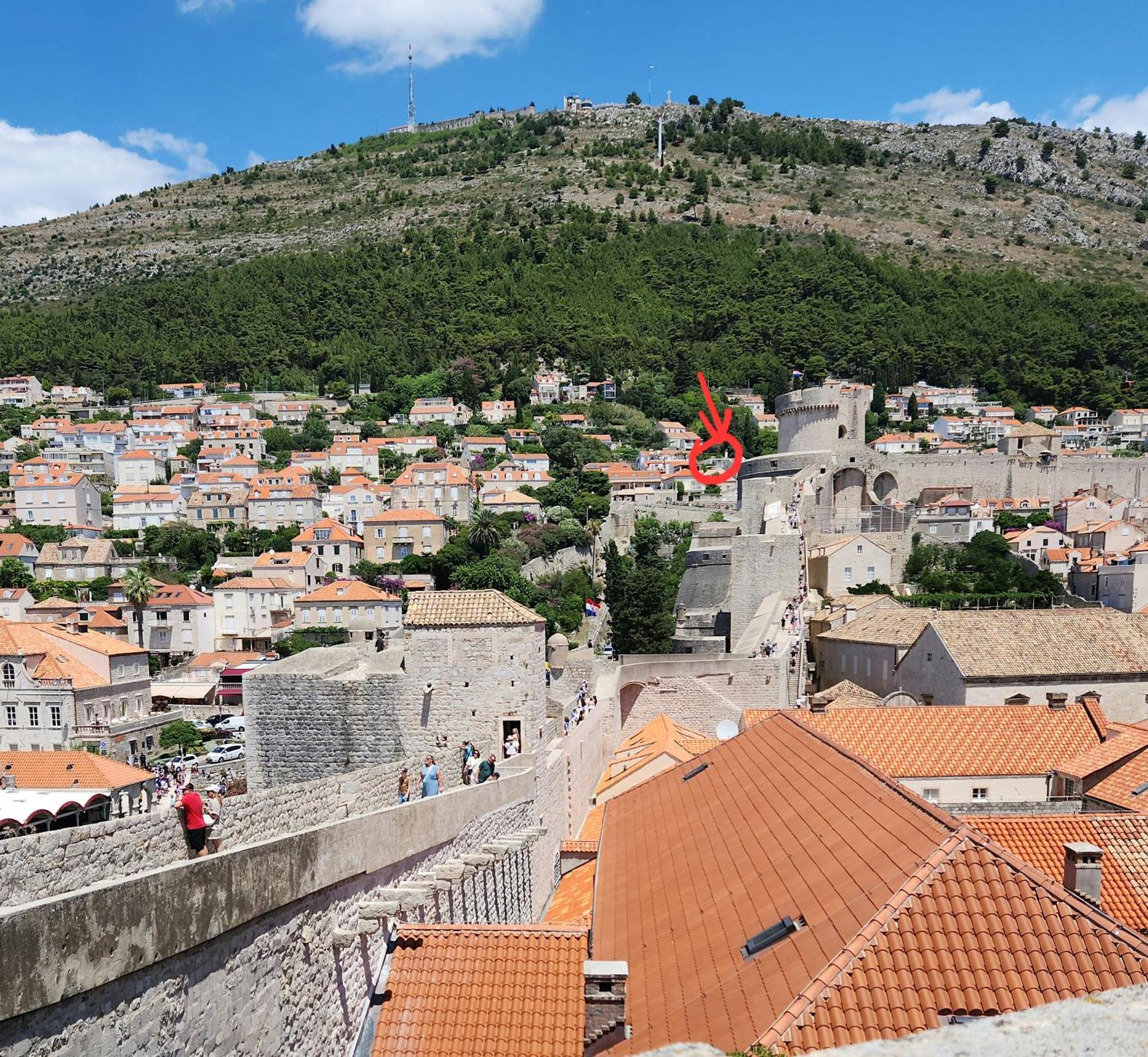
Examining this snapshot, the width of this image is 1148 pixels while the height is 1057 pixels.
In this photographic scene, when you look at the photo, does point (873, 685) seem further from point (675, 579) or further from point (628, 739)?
point (675, 579)

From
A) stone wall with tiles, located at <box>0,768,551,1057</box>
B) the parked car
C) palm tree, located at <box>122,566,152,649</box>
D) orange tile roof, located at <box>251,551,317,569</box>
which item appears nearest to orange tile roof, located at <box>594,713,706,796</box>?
stone wall with tiles, located at <box>0,768,551,1057</box>

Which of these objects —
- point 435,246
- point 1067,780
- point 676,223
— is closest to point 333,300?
point 435,246

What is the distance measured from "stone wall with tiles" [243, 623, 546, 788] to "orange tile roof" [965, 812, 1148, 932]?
17.1 ft

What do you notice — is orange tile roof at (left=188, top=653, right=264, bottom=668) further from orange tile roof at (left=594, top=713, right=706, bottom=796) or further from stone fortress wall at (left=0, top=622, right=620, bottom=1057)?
stone fortress wall at (left=0, top=622, right=620, bottom=1057)

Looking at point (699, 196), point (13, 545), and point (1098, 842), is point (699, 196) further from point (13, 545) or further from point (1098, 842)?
point (1098, 842)

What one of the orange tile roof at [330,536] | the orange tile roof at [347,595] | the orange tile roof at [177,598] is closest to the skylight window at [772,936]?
the orange tile roof at [347,595]

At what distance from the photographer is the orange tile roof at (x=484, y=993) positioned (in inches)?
231

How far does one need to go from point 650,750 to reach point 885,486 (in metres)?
38.8

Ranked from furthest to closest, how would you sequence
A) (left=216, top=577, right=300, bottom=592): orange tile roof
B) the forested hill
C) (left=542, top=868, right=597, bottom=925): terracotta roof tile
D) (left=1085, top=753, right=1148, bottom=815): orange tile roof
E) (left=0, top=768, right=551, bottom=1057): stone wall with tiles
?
the forested hill
(left=216, top=577, right=300, bottom=592): orange tile roof
(left=1085, top=753, right=1148, bottom=815): orange tile roof
(left=542, top=868, right=597, bottom=925): terracotta roof tile
(left=0, top=768, right=551, bottom=1057): stone wall with tiles

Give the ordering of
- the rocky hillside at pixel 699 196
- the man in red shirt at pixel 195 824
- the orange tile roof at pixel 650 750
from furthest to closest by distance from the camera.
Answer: the rocky hillside at pixel 699 196 < the orange tile roof at pixel 650 750 < the man in red shirt at pixel 195 824

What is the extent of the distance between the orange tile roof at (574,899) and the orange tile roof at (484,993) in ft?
10.5

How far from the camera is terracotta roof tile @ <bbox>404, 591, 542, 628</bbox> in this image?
11922 mm

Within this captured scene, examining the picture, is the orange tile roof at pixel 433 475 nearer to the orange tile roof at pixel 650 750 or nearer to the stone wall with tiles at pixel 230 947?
the orange tile roof at pixel 650 750

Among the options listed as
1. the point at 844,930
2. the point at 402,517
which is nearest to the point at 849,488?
the point at 402,517
